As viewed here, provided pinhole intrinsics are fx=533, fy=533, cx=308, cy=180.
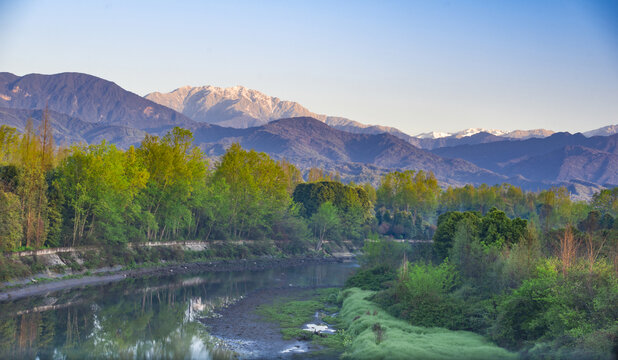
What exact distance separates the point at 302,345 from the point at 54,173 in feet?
157

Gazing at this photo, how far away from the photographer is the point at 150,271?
3014 inches

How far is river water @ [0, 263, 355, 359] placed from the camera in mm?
36750

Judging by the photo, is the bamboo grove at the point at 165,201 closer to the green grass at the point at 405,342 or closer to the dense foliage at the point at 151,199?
the dense foliage at the point at 151,199

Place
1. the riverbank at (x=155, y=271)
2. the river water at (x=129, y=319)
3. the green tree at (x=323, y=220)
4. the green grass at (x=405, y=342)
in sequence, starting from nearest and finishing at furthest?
the green grass at (x=405, y=342) < the river water at (x=129, y=319) < the riverbank at (x=155, y=271) < the green tree at (x=323, y=220)

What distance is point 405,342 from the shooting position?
3491 centimetres

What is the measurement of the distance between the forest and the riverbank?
4.29 metres

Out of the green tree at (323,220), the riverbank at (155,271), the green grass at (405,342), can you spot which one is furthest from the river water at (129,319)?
the green tree at (323,220)

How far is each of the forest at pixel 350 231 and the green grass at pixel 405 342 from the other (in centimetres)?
163

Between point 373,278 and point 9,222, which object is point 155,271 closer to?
point 9,222

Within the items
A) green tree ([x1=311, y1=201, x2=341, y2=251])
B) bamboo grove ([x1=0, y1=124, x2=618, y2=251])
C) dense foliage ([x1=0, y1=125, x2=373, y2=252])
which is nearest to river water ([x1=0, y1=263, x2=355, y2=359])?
dense foliage ([x1=0, y1=125, x2=373, y2=252])

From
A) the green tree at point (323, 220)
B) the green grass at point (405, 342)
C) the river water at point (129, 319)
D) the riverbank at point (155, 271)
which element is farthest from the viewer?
the green tree at point (323, 220)

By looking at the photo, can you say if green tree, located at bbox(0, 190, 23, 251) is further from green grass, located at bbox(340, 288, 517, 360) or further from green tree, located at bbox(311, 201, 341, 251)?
green tree, located at bbox(311, 201, 341, 251)

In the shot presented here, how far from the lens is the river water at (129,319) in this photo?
36.8 meters

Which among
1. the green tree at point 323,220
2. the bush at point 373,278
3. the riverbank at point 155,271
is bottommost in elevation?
the riverbank at point 155,271
